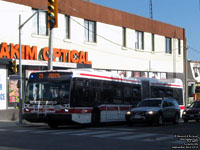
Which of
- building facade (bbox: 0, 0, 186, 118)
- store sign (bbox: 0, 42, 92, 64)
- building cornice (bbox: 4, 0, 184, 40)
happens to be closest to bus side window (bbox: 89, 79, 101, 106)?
building facade (bbox: 0, 0, 186, 118)

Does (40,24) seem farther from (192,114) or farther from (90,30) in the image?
(192,114)

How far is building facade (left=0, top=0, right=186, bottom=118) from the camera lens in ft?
96.4

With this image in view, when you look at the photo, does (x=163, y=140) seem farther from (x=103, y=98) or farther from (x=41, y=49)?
(x=41, y=49)

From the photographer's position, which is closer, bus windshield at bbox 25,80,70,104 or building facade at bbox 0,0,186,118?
bus windshield at bbox 25,80,70,104

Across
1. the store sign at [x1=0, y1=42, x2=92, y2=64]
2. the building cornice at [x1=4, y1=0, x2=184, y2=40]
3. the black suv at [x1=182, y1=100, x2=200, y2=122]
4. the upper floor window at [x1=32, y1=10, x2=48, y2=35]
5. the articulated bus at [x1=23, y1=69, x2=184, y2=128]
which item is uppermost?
the building cornice at [x1=4, y1=0, x2=184, y2=40]

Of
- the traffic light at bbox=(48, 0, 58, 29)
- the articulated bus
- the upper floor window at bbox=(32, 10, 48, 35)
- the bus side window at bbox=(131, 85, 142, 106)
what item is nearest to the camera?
the articulated bus

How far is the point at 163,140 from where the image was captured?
14.8 metres

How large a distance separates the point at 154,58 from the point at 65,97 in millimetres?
27010

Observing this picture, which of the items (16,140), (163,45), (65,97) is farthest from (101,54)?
(16,140)

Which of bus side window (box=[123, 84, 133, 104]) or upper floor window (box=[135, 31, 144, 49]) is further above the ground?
upper floor window (box=[135, 31, 144, 49])

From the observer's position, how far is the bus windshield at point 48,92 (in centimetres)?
2031

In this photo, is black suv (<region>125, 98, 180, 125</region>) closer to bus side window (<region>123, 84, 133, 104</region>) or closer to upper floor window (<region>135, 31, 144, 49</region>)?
bus side window (<region>123, 84, 133, 104</region>)

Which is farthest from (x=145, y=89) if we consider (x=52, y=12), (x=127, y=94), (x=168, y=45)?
(x=168, y=45)

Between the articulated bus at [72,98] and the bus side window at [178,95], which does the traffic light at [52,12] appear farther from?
the bus side window at [178,95]
